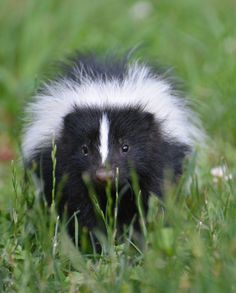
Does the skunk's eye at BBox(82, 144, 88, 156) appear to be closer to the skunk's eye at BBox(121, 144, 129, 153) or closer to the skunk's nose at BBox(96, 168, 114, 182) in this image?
the skunk's eye at BBox(121, 144, 129, 153)

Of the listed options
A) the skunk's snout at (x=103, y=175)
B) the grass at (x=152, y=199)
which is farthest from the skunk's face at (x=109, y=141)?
the grass at (x=152, y=199)

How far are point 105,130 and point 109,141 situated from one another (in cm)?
8

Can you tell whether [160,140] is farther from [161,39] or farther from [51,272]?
[161,39]

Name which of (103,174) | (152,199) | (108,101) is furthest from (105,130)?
(152,199)

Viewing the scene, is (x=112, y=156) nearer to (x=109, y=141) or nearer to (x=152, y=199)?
(x=109, y=141)

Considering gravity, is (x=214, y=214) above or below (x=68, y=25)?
below

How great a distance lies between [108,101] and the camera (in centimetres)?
604

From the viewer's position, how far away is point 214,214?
527 cm

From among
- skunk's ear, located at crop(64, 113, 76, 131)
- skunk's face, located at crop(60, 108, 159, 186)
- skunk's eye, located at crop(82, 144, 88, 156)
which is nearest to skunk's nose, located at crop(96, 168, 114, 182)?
skunk's face, located at crop(60, 108, 159, 186)

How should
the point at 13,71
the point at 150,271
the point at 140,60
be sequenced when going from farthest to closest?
the point at 13,71 → the point at 140,60 → the point at 150,271

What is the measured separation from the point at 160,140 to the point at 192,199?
0.59 m

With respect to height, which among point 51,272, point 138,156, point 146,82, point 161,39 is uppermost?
point 161,39

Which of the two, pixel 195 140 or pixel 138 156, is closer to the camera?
pixel 138 156

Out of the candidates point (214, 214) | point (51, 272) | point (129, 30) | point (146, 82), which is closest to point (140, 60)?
point (146, 82)
